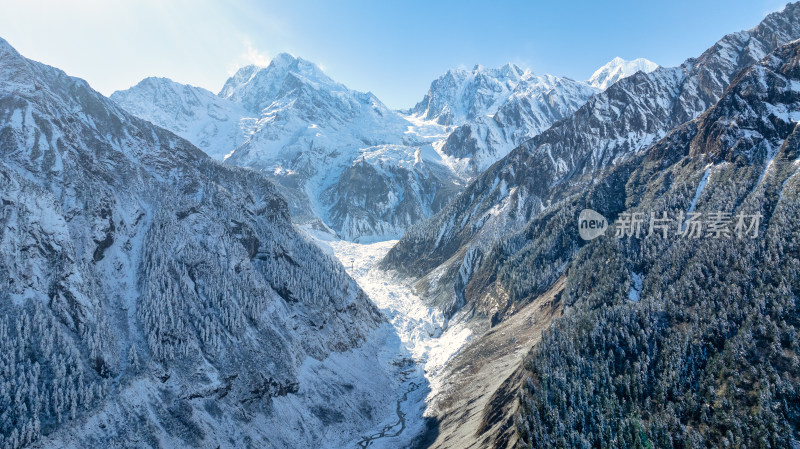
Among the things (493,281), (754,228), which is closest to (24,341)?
(493,281)

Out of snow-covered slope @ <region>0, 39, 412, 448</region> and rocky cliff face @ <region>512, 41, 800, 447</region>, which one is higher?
snow-covered slope @ <region>0, 39, 412, 448</region>

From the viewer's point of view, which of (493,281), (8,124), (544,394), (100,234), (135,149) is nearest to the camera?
(544,394)

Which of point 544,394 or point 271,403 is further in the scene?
point 271,403

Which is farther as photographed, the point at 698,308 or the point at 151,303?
the point at 151,303

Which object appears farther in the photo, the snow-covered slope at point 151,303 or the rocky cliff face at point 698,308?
the snow-covered slope at point 151,303

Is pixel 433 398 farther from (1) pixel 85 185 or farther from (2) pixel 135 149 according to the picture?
(2) pixel 135 149

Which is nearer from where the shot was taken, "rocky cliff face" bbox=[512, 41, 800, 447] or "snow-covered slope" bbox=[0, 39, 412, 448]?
"rocky cliff face" bbox=[512, 41, 800, 447]

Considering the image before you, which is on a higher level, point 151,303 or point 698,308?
point 151,303

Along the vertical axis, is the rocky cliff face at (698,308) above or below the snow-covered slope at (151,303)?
below
